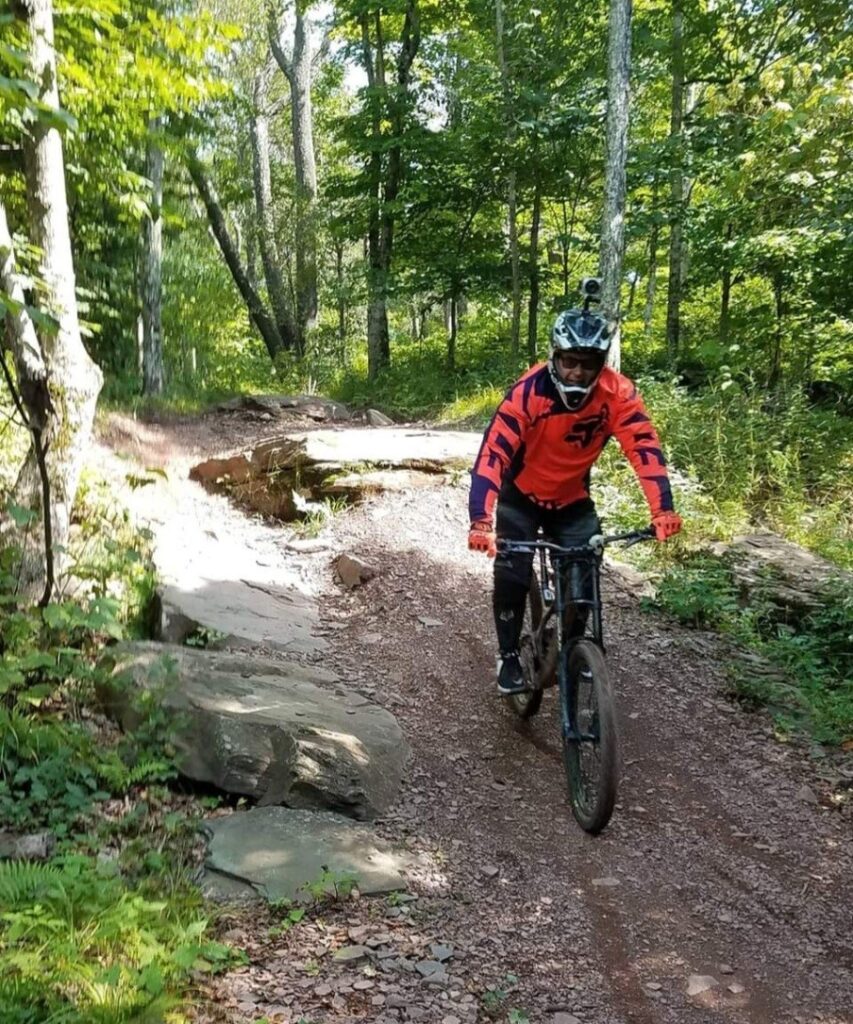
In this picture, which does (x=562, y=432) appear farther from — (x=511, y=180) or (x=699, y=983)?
(x=511, y=180)

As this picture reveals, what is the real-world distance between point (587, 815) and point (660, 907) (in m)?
0.57

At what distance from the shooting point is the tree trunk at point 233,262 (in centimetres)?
1753

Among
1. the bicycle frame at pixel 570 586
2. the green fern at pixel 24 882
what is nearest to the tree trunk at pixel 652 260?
Result: the bicycle frame at pixel 570 586

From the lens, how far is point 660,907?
3.28m

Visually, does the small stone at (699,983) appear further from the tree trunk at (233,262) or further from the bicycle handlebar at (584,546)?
the tree trunk at (233,262)

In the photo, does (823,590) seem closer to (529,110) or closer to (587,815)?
(587,815)

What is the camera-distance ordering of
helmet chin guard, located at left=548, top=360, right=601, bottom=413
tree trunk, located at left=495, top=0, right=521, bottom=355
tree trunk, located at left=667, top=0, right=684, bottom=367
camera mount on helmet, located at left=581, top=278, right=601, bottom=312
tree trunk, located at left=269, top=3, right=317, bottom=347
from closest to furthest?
helmet chin guard, located at left=548, top=360, right=601, bottom=413 → camera mount on helmet, located at left=581, top=278, right=601, bottom=312 → tree trunk, located at left=667, top=0, right=684, bottom=367 → tree trunk, located at left=495, top=0, right=521, bottom=355 → tree trunk, located at left=269, top=3, right=317, bottom=347

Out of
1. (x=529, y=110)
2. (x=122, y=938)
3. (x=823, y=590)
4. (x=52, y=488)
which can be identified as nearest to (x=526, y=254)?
(x=529, y=110)

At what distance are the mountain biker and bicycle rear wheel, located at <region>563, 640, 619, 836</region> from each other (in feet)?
1.12

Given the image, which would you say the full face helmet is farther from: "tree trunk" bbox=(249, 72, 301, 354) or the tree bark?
"tree trunk" bbox=(249, 72, 301, 354)

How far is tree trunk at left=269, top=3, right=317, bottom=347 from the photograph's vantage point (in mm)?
19516

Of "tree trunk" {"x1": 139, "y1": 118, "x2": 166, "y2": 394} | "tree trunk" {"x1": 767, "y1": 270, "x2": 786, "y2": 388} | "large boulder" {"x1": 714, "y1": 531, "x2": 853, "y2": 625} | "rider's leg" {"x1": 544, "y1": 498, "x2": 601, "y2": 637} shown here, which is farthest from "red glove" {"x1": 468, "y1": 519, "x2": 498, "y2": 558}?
"tree trunk" {"x1": 139, "y1": 118, "x2": 166, "y2": 394}

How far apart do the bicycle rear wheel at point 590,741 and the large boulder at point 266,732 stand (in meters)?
0.95

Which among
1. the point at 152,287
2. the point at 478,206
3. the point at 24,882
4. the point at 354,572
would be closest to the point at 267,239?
the point at 478,206
